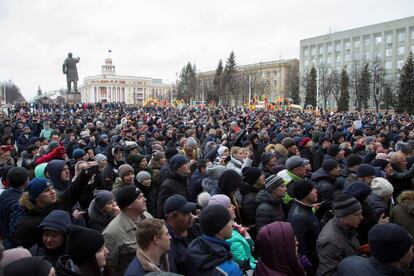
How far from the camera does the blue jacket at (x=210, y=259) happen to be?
3.19 m

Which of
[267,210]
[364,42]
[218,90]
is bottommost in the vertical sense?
[267,210]

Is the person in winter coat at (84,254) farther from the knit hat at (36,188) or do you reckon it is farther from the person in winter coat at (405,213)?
the person in winter coat at (405,213)

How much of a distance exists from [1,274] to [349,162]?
5497 millimetres

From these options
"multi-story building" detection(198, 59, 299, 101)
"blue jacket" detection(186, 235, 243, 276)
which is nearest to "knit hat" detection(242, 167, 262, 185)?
"blue jacket" detection(186, 235, 243, 276)

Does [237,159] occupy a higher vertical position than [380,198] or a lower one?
higher

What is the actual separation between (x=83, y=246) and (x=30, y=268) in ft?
1.96

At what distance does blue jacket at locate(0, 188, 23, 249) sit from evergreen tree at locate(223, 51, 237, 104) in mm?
69856

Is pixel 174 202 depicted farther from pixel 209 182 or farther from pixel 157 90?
pixel 157 90

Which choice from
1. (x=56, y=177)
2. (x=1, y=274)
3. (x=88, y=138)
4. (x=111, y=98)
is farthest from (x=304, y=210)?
(x=111, y=98)

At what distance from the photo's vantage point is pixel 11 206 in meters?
4.95

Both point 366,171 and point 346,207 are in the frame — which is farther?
point 366,171

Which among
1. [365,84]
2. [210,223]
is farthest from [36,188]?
[365,84]

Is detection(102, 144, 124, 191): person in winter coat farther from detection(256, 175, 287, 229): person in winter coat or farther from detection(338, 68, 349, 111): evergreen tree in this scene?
detection(338, 68, 349, 111): evergreen tree

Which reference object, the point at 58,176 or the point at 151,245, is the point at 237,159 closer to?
the point at 58,176
